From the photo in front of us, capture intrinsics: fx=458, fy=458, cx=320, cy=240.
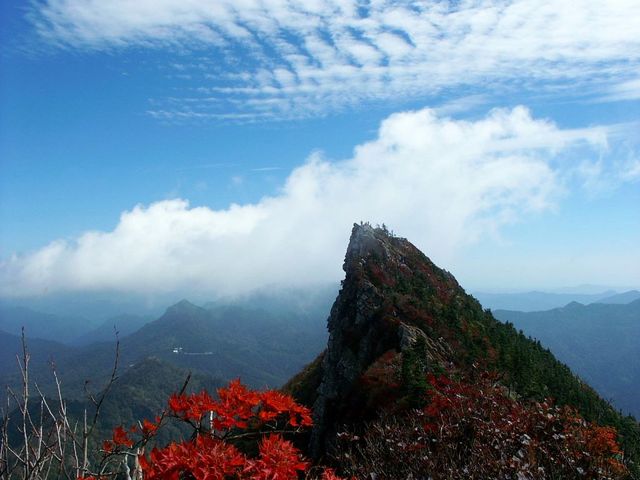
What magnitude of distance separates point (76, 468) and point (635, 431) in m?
44.1

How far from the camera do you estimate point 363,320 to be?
41.7m

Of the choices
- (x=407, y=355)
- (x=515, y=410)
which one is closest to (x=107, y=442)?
(x=515, y=410)

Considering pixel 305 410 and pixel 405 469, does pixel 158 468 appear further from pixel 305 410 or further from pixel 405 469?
pixel 405 469

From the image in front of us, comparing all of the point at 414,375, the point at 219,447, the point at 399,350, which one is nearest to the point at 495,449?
the point at 219,447

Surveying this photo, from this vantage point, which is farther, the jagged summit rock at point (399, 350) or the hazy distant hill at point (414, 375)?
the jagged summit rock at point (399, 350)

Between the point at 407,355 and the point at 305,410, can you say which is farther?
the point at 407,355

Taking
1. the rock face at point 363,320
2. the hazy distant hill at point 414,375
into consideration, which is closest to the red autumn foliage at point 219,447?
the hazy distant hill at point 414,375

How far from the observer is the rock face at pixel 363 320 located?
111 feet

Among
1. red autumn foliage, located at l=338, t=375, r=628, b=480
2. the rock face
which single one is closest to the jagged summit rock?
the rock face

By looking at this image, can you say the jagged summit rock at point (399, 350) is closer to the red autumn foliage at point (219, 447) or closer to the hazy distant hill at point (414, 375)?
the hazy distant hill at point (414, 375)

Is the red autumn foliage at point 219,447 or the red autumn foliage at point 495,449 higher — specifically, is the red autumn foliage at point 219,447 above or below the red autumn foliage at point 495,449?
above

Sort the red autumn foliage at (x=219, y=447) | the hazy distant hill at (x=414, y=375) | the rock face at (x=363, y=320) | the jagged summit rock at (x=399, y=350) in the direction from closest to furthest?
1. the red autumn foliage at (x=219, y=447)
2. the hazy distant hill at (x=414, y=375)
3. the jagged summit rock at (x=399, y=350)
4. the rock face at (x=363, y=320)

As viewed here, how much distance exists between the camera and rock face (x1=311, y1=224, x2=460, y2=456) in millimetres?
33688

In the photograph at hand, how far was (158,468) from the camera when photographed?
5.14 meters
